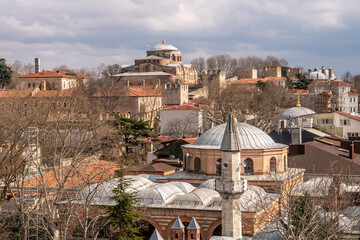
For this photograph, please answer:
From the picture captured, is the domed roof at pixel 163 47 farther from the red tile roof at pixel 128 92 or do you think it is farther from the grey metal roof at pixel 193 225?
the grey metal roof at pixel 193 225

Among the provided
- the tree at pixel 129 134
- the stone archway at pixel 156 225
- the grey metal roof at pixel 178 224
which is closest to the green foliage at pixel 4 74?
the tree at pixel 129 134

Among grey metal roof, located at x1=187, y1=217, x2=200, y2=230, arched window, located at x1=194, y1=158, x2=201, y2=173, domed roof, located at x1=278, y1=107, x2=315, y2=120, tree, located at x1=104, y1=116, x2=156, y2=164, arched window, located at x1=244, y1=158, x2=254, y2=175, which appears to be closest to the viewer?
grey metal roof, located at x1=187, y1=217, x2=200, y2=230

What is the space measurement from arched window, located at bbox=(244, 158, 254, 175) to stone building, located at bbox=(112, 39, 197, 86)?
4880 centimetres

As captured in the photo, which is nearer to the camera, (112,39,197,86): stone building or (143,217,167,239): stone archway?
(143,217,167,239): stone archway

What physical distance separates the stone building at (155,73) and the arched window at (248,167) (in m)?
48.8

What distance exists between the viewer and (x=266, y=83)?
79562mm

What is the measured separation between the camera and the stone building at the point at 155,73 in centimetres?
7994

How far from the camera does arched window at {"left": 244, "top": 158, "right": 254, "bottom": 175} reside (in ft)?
93.3

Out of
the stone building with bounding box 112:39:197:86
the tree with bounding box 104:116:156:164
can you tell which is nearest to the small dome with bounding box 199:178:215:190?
the tree with bounding box 104:116:156:164

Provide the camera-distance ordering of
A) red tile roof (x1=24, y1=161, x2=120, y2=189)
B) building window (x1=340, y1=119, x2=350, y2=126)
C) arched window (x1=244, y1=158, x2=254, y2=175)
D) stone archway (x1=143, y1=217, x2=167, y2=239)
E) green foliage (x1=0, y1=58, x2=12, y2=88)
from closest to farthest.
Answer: red tile roof (x1=24, y1=161, x2=120, y2=189), stone archway (x1=143, y1=217, x2=167, y2=239), arched window (x1=244, y1=158, x2=254, y2=175), building window (x1=340, y1=119, x2=350, y2=126), green foliage (x1=0, y1=58, x2=12, y2=88)

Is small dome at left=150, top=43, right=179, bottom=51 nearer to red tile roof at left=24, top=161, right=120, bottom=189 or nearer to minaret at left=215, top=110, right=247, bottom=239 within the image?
red tile roof at left=24, top=161, right=120, bottom=189

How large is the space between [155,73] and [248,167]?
54.7 m

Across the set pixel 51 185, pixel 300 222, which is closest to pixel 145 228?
pixel 51 185

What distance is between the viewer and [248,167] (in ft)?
93.7
